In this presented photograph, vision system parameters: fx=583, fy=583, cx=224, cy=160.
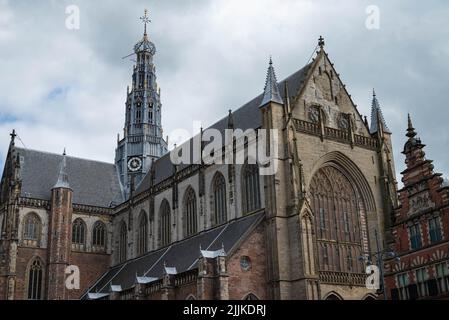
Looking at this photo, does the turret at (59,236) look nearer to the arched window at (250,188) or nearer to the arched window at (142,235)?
the arched window at (142,235)

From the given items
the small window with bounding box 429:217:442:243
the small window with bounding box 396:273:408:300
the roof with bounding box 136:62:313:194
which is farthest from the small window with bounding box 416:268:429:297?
the roof with bounding box 136:62:313:194

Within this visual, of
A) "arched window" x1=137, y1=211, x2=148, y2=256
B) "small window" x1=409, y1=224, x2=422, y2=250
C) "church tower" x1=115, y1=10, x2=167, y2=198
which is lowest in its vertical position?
"small window" x1=409, y1=224, x2=422, y2=250

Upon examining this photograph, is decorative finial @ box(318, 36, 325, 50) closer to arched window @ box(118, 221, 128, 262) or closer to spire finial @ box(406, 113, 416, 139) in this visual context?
spire finial @ box(406, 113, 416, 139)

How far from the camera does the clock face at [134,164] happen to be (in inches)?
2461

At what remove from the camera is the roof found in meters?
42.5

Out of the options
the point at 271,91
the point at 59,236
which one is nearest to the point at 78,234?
the point at 59,236

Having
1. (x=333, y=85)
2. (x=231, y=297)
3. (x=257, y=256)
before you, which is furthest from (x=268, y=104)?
(x=231, y=297)

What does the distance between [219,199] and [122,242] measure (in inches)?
653

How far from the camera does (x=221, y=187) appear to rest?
4347 centimetres

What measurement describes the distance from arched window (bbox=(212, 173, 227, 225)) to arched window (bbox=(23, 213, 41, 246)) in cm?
1886

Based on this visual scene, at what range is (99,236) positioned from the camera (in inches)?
2247

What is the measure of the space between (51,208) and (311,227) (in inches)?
1089

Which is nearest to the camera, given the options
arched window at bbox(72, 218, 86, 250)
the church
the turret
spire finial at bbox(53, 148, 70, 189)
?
the church

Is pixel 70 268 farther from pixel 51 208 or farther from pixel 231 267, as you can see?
pixel 231 267
